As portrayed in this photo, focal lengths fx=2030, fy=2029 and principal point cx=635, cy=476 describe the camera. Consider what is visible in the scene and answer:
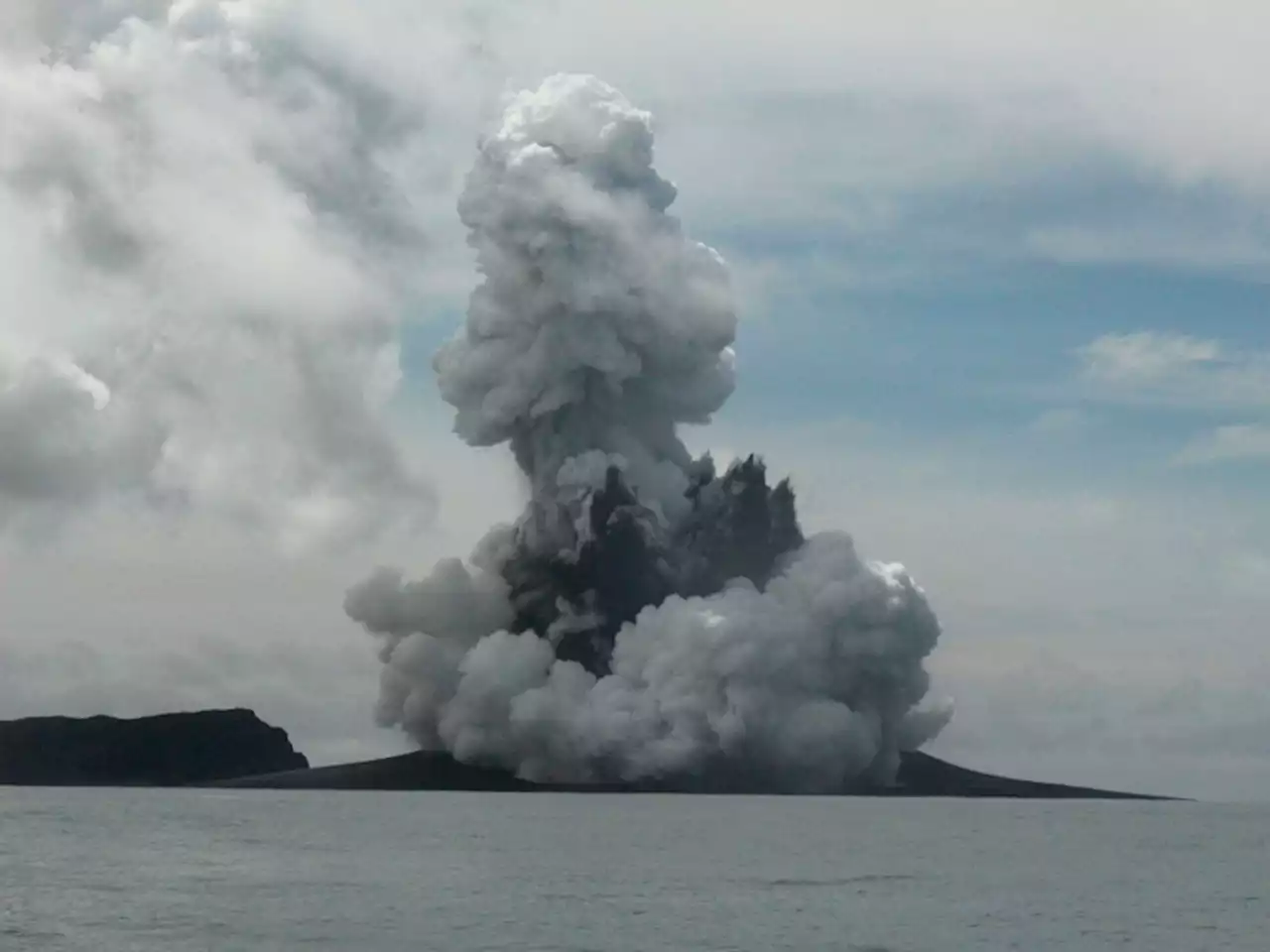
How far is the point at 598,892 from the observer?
10394 centimetres

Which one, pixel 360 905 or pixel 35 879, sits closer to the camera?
pixel 360 905

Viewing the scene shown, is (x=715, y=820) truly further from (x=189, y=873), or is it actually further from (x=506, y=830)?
(x=189, y=873)

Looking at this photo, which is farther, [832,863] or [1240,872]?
[1240,872]

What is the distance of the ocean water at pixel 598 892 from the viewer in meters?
83.0

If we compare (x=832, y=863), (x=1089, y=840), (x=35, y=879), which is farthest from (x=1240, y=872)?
(x=35, y=879)

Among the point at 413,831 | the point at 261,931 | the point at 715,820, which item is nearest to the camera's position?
the point at 261,931

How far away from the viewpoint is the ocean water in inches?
3268

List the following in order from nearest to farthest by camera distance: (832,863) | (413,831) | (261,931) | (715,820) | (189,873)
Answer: (261,931) < (189,873) < (832,863) < (413,831) < (715,820)

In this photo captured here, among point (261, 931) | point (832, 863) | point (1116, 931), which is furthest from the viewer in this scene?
point (832, 863)

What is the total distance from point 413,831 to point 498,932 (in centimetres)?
8101

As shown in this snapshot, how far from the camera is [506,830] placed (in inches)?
6565

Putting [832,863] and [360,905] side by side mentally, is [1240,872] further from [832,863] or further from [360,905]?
[360,905]

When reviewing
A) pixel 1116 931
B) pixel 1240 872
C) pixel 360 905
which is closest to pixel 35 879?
pixel 360 905

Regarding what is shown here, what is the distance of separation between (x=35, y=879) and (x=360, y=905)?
73.9 ft
